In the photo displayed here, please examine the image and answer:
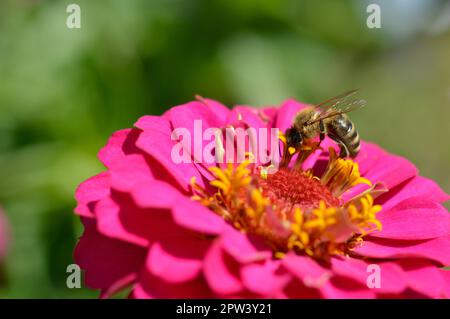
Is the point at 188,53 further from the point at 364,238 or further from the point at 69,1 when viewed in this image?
the point at 364,238

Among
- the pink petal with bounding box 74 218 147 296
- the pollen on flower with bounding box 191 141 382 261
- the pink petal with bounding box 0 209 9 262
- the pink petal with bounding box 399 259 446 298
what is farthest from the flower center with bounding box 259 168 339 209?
the pink petal with bounding box 0 209 9 262

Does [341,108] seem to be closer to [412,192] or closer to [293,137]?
[293,137]

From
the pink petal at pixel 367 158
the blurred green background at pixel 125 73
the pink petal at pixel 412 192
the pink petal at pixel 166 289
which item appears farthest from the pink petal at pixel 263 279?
the blurred green background at pixel 125 73

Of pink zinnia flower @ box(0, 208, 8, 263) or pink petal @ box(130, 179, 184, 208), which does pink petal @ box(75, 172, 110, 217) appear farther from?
pink zinnia flower @ box(0, 208, 8, 263)

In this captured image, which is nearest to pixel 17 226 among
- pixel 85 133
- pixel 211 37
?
pixel 85 133

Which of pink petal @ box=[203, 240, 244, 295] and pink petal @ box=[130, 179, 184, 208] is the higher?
pink petal @ box=[130, 179, 184, 208]

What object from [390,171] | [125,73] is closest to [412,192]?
[390,171]
